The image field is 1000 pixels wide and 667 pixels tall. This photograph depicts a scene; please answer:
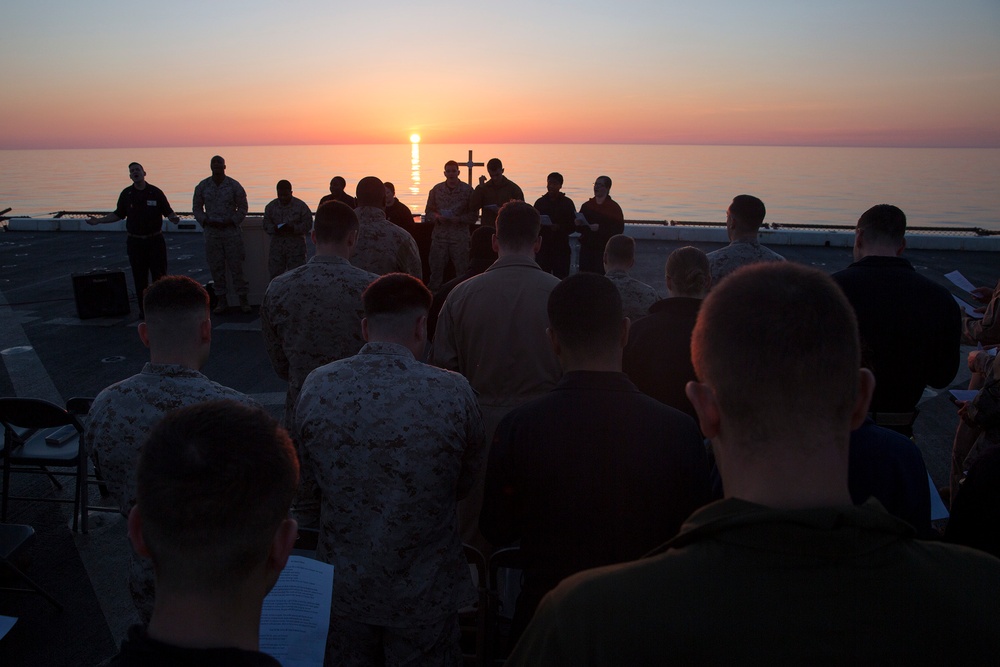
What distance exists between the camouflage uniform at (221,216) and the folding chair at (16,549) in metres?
6.09

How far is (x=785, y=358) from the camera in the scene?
3.37 feet

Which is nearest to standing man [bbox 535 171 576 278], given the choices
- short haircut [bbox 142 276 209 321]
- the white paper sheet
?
short haircut [bbox 142 276 209 321]

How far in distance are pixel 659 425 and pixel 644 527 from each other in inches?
12.7

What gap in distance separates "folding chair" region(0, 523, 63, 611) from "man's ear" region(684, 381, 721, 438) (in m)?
3.55

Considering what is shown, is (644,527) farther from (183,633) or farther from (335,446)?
(183,633)

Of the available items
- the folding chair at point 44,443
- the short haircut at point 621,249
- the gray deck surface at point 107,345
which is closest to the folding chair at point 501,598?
the gray deck surface at point 107,345

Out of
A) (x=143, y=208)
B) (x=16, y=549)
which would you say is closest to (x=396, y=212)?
(x=143, y=208)

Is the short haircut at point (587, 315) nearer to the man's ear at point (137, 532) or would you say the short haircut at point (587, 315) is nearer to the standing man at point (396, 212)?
the man's ear at point (137, 532)

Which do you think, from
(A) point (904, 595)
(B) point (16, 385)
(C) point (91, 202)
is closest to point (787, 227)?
(B) point (16, 385)

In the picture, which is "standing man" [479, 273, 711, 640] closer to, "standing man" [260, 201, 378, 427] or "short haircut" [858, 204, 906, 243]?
"standing man" [260, 201, 378, 427]

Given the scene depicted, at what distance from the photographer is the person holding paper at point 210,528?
1137mm

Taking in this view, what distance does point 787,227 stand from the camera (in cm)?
1758

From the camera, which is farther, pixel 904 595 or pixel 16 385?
pixel 16 385

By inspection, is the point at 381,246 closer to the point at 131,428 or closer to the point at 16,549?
the point at 16,549
